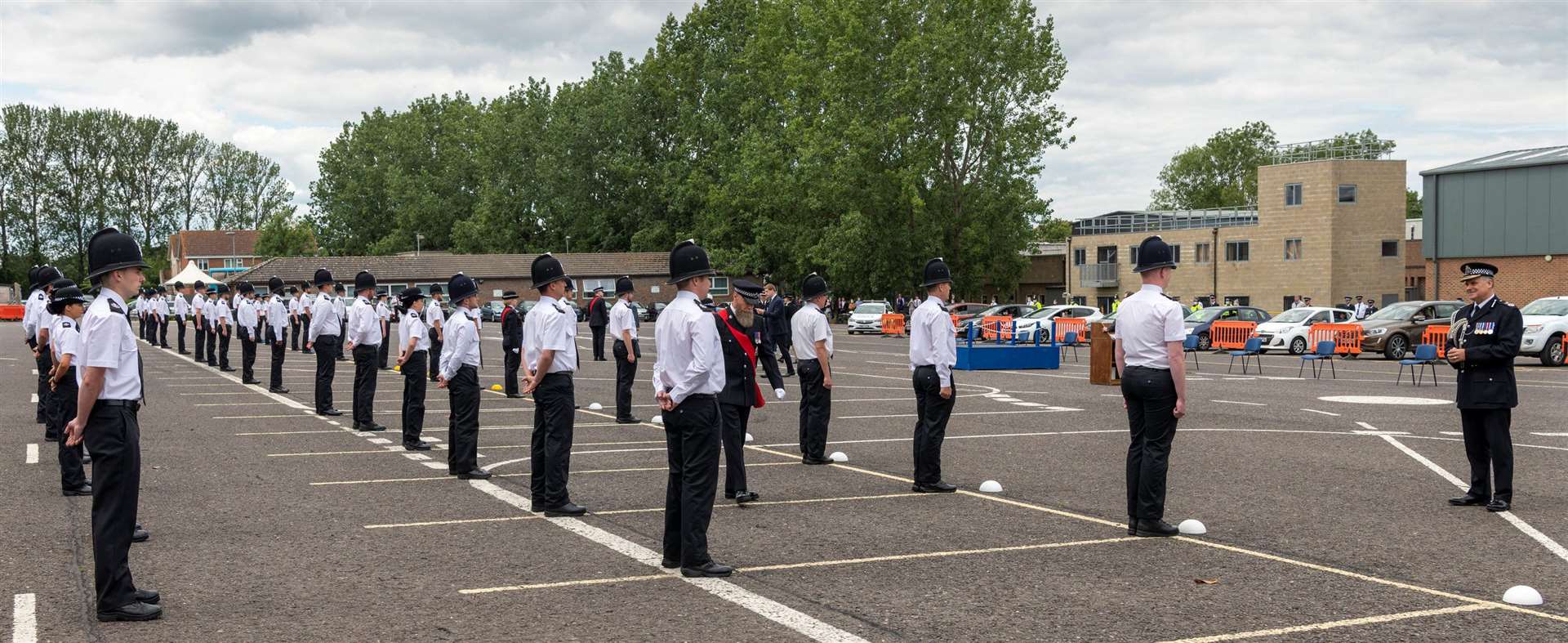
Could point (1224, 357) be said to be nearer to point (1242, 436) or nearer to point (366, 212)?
point (1242, 436)

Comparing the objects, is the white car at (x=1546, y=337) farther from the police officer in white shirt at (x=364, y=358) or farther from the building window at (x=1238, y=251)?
the building window at (x=1238, y=251)

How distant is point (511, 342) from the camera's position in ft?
68.0

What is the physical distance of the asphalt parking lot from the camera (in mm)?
6367

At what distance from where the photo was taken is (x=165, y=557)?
26.2ft

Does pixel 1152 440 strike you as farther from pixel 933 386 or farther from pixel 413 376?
pixel 413 376

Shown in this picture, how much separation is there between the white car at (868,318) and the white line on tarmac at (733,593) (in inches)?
1719

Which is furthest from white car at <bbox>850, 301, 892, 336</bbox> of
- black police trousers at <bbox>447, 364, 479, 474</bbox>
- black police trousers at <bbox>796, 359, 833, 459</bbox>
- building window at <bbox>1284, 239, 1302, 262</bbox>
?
black police trousers at <bbox>447, 364, 479, 474</bbox>

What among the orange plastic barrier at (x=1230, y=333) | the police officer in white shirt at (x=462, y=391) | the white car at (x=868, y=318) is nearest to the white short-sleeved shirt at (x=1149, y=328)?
the police officer in white shirt at (x=462, y=391)

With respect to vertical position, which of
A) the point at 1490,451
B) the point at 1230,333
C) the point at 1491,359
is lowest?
the point at 1490,451

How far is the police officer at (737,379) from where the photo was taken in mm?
8742

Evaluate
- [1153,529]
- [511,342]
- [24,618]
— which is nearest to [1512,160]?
[511,342]

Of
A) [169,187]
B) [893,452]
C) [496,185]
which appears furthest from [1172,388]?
A: [169,187]

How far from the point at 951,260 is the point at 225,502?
54.2 m

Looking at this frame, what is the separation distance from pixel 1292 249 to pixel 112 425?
68252 millimetres
